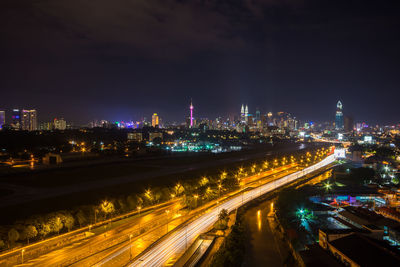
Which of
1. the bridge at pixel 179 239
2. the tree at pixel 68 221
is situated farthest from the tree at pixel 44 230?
the bridge at pixel 179 239

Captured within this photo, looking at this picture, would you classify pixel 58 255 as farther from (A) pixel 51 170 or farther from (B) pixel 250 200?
(A) pixel 51 170

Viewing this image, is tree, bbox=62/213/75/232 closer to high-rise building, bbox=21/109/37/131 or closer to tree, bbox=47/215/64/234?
tree, bbox=47/215/64/234

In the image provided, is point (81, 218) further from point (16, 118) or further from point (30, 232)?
point (16, 118)

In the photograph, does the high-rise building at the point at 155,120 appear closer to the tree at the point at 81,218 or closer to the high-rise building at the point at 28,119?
the high-rise building at the point at 28,119

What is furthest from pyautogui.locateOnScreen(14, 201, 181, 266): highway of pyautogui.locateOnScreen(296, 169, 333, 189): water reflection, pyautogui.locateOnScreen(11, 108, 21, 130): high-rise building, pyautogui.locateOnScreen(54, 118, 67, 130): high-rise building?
pyautogui.locateOnScreen(54, 118, 67, 130): high-rise building

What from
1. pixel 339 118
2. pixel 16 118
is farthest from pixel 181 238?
pixel 339 118

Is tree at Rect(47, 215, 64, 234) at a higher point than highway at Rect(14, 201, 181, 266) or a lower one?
higher
